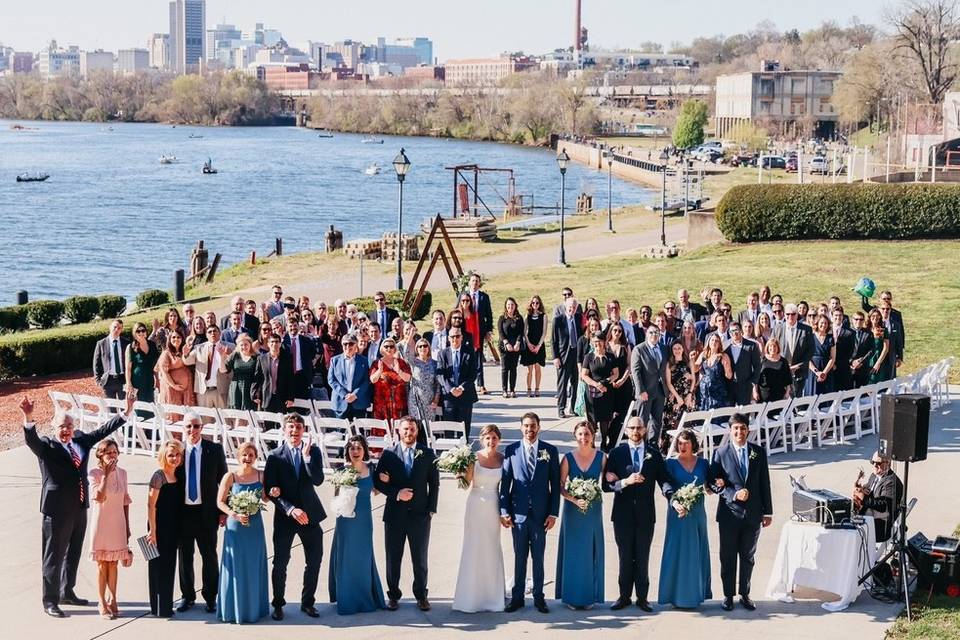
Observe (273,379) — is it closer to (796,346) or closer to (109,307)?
(796,346)

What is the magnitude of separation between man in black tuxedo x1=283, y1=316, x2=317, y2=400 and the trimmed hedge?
22176 millimetres

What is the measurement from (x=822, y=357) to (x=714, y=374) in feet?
7.44

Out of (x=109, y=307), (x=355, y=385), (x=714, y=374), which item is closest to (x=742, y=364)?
(x=714, y=374)

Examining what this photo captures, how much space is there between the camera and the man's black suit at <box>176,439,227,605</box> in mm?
11281

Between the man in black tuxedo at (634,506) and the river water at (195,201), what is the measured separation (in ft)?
143

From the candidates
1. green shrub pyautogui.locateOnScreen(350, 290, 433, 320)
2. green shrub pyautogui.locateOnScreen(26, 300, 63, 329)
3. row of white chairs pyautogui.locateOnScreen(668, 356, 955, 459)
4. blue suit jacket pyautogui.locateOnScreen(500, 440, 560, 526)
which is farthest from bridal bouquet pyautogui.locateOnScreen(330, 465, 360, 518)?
green shrub pyautogui.locateOnScreen(26, 300, 63, 329)

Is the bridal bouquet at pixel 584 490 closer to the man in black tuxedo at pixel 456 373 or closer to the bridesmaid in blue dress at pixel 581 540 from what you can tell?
the bridesmaid in blue dress at pixel 581 540

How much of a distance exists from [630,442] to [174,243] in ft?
209

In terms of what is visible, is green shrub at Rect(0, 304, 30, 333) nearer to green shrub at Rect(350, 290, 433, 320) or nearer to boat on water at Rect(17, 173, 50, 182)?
green shrub at Rect(350, 290, 433, 320)


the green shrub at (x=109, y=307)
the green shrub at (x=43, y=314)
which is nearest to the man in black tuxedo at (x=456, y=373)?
the green shrub at (x=43, y=314)

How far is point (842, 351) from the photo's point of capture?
1823 centimetres

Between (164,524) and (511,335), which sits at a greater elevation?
(511,335)

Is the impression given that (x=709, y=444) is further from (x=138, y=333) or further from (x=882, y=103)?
(x=882, y=103)

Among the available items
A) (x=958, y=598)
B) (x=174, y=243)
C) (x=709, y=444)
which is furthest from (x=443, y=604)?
(x=174, y=243)
